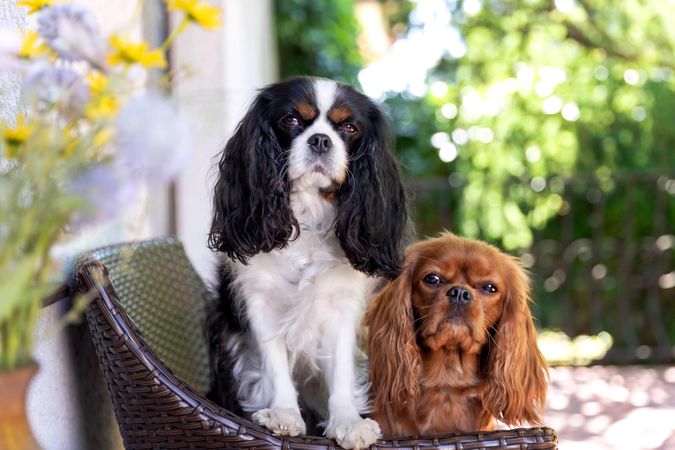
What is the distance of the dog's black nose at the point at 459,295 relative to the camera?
224 centimetres

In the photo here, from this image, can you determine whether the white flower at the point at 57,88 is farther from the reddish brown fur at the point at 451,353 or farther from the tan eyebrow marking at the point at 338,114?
the reddish brown fur at the point at 451,353

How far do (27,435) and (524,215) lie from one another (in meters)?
5.77

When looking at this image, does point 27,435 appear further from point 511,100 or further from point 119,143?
point 511,100

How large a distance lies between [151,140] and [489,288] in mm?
1667

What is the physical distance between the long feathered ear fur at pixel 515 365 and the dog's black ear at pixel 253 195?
649mm

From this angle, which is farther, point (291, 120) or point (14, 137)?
point (291, 120)

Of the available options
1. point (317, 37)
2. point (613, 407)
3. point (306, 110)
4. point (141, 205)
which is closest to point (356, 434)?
point (306, 110)

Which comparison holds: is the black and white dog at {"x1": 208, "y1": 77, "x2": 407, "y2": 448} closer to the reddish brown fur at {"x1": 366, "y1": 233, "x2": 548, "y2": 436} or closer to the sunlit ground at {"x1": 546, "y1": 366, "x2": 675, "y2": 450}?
the reddish brown fur at {"x1": 366, "y1": 233, "x2": 548, "y2": 436}

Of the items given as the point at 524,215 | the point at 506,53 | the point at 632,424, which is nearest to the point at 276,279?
the point at 632,424

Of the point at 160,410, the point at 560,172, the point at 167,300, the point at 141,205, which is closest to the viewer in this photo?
the point at 160,410

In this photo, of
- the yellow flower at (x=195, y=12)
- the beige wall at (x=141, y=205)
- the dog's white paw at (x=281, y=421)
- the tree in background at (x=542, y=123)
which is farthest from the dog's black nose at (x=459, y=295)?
the tree in background at (x=542, y=123)

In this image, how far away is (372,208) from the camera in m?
2.15

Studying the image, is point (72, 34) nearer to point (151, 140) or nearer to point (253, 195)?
point (151, 140)

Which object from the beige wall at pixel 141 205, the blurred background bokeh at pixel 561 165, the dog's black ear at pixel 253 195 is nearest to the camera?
the beige wall at pixel 141 205
